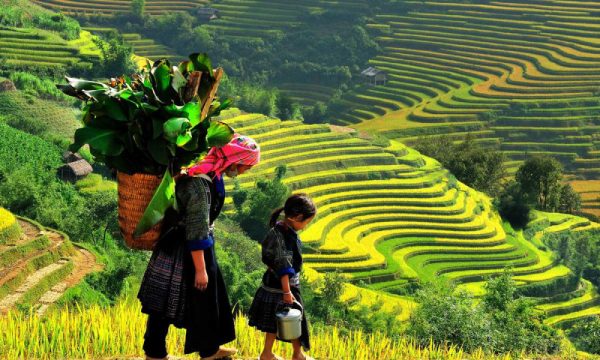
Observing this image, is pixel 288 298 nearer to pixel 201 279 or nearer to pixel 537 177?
pixel 201 279

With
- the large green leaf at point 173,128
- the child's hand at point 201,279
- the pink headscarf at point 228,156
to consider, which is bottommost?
the child's hand at point 201,279

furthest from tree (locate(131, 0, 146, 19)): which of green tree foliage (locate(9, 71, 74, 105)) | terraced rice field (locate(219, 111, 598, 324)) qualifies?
green tree foliage (locate(9, 71, 74, 105))

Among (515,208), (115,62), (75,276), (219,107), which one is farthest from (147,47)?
(219,107)

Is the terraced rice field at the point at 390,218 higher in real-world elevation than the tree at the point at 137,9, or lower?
lower

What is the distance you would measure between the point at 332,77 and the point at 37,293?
52519 mm

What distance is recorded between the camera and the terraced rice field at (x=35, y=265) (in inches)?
659

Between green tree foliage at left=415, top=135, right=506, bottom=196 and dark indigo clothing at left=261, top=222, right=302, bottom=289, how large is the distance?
1683 inches

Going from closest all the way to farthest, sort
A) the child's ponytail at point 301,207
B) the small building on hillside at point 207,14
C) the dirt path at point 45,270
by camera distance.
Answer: the child's ponytail at point 301,207 → the dirt path at point 45,270 → the small building on hillside at point 207,14

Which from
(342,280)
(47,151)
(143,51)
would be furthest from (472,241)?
(143,51)

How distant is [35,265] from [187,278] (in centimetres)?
1219

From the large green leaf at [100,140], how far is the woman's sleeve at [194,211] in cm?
47

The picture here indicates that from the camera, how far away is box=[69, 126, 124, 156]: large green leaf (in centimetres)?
626

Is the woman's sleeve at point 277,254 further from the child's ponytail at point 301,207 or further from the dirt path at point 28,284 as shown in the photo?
the dirt path at point 28,284

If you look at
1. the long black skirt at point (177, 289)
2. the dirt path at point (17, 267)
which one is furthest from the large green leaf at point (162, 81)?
the dirt path at point (17, 267)
